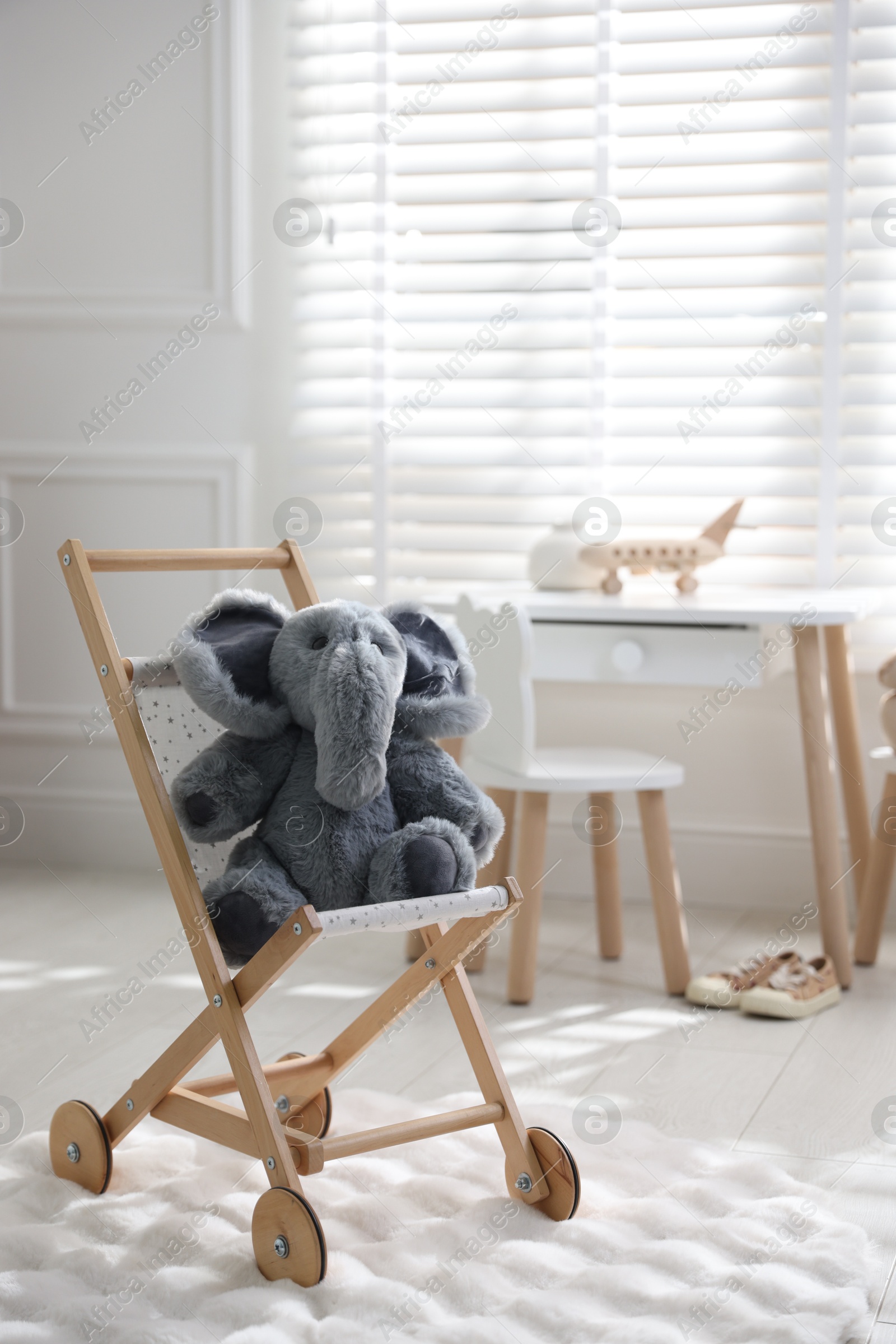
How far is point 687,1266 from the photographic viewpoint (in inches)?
56.9

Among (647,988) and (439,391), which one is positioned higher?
(439,391)

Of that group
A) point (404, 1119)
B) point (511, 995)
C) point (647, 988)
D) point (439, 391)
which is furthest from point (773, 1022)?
point (439, 391)

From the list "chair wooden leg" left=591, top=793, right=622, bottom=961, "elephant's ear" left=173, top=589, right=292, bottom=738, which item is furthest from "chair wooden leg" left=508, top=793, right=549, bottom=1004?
"elephant's ear" left=173, top=589, right=292, bottom=738

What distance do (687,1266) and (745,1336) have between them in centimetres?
12

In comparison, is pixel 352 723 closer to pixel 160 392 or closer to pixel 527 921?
pixel 527 921

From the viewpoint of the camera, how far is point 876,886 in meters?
2.58

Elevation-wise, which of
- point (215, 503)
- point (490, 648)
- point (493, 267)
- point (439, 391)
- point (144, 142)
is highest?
point (144, 142)

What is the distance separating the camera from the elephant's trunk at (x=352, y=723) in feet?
4.90

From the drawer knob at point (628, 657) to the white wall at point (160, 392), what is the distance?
24.0 inches

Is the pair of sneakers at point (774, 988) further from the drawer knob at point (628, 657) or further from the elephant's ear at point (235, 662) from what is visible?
the elephant's ear at point (235, 662)

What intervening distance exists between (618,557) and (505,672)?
457 mm

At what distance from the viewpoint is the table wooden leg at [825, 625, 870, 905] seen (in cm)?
264

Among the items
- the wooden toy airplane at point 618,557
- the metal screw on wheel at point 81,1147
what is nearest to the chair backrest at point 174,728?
the metal screw on wheel at point 81,1147

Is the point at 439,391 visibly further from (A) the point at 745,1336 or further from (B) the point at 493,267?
(A) the point at 745,1336
